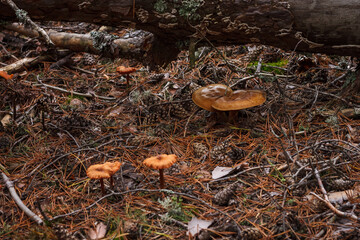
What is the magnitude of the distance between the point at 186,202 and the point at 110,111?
1.96 meters

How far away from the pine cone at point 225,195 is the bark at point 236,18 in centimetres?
167

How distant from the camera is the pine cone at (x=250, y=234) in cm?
215

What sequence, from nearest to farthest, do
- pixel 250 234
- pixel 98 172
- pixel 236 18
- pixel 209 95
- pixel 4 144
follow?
pixel 250 234
pixel 98 172
pixel 236 18
pixel 4 144
pixel 209 95

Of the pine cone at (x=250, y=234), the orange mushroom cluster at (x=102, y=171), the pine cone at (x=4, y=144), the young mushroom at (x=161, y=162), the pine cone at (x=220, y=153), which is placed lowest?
the pine cone at (x=4, y=144)

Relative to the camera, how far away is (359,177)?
8.67 feet

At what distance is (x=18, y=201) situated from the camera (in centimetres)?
258

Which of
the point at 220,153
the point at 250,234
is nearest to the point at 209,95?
the point at 220,153

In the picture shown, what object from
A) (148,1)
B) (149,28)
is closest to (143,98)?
(149,28)

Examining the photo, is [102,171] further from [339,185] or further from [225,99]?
[339,185]

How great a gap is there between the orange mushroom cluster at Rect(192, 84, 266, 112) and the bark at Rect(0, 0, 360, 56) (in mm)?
557

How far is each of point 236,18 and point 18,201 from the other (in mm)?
2583

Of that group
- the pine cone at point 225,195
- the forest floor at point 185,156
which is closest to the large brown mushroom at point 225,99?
the forest floor at point 185,156

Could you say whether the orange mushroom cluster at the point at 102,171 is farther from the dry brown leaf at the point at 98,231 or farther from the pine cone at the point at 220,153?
the pine cone at the point at 220,153

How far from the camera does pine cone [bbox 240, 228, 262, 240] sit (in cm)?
215
